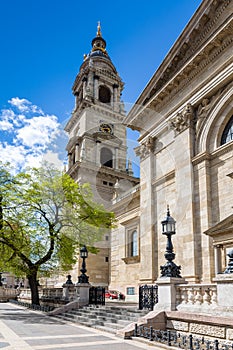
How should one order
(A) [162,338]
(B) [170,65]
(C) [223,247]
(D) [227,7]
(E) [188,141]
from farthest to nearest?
(B) [170,65]
(E) [188,141]
(D) [227,7]
(C) [223,247]
(A) [162,338]

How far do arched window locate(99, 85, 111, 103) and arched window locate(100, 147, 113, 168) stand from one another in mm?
9803

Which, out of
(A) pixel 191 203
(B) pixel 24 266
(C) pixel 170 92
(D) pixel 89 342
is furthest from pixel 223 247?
(B) pixel 24 266

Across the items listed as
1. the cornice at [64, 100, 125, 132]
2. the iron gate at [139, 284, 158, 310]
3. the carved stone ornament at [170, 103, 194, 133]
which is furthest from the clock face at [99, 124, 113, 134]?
the iron gate at [139, 284, 158, 310]

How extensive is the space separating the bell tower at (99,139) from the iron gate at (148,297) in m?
21.6

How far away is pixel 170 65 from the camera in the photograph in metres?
22.4

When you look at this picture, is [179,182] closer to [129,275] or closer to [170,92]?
[170,92]

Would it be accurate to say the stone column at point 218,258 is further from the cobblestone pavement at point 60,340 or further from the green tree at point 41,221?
the green tree at point 41,221

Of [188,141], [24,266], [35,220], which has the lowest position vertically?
[24,266]

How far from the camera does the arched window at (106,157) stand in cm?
4681

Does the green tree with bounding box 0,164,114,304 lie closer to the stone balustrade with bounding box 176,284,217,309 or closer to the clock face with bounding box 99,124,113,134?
the stone balustrade with bounding box 176,284,217,309

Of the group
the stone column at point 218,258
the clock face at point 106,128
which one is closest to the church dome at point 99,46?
the clock face at point 106,128

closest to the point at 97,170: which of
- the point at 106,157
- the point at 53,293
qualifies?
the point at 106,157

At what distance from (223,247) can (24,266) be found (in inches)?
576

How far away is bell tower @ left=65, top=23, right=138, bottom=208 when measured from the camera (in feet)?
142
